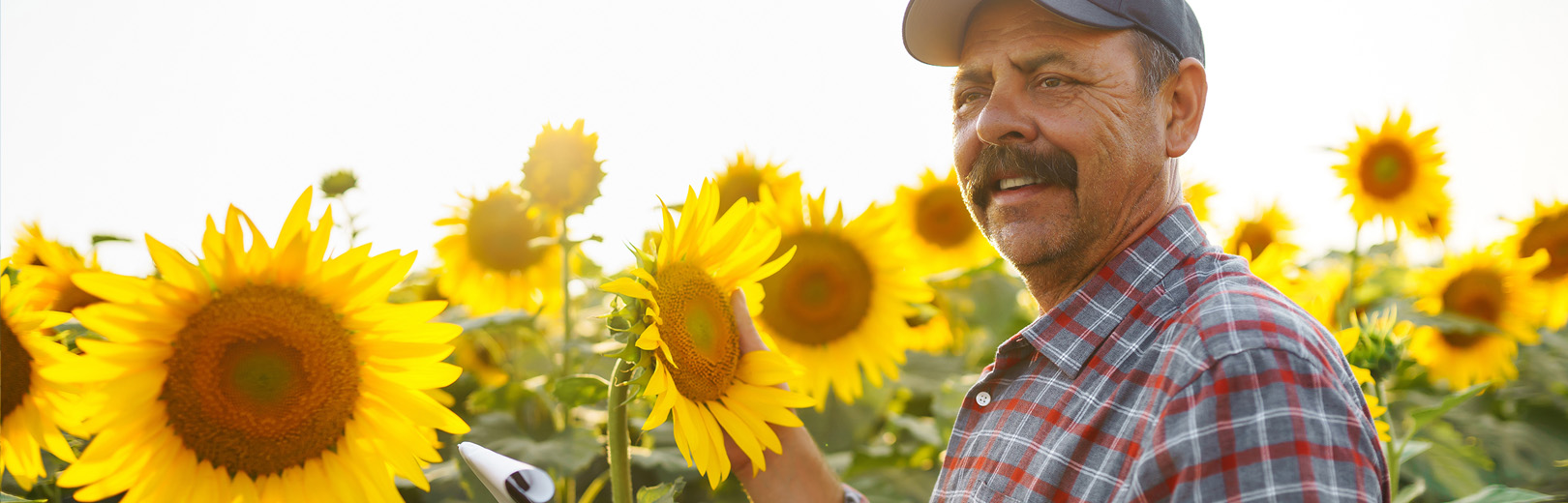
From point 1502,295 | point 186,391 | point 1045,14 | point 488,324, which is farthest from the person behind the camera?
point 1502,295

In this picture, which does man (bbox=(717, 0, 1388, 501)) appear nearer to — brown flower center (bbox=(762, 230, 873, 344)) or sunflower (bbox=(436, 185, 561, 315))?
brown flower center (bbox=(762, 230, 873, 344))

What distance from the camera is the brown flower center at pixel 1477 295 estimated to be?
4.04 metres

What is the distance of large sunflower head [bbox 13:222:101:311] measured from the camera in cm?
198

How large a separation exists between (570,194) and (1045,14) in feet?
4.09

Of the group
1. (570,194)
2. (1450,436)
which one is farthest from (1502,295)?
(570,194)

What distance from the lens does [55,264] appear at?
2.05 metres

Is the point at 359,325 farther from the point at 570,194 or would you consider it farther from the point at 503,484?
the point at 570,194

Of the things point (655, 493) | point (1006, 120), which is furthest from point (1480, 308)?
point (655, 493)

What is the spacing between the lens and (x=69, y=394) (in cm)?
143

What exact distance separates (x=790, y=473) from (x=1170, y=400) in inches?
37.4

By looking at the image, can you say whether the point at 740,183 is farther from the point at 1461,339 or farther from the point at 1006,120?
the point at 1461,339

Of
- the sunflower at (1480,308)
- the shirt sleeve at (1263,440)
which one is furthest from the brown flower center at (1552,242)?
the shirt sleeve at (1263,440)

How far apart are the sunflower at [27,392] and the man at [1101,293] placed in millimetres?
1043

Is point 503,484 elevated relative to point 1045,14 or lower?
lower
